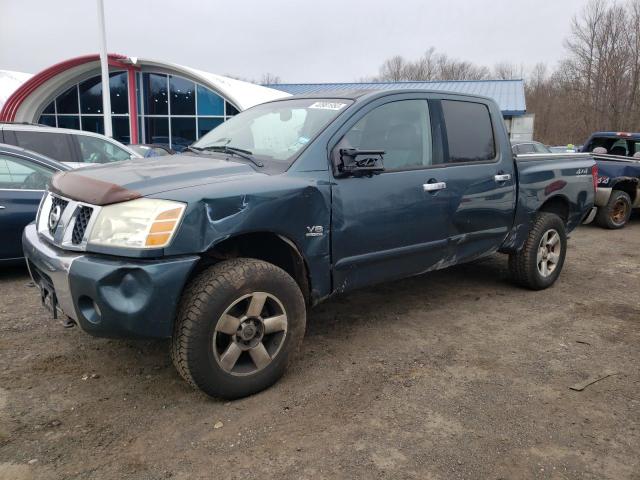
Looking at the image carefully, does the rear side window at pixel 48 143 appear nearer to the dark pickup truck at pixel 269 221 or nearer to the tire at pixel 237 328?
the dark pickup truck at pixel 269 221

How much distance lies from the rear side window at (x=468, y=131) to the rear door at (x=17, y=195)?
4131 mm

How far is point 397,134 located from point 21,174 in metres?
4.06

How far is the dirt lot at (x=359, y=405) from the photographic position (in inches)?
97.5

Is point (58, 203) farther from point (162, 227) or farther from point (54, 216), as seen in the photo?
point (162, 227)

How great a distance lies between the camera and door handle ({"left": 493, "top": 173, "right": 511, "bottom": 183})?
451 cm

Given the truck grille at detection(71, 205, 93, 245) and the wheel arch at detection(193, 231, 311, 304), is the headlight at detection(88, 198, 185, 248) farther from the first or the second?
the wheel arch at detection(193, 231, 311, 304)

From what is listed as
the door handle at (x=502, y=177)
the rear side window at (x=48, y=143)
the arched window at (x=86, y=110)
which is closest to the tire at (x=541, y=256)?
the door handle at (x=502, y=177)

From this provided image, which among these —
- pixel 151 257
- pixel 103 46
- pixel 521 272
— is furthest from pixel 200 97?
pixel 151 257

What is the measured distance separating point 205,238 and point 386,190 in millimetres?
1404

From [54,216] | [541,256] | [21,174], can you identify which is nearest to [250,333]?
[54,216]

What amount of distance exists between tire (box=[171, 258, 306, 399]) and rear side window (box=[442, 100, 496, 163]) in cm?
200

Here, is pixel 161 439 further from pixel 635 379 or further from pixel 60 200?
pixel 635 379

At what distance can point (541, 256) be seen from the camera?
526 centimetres

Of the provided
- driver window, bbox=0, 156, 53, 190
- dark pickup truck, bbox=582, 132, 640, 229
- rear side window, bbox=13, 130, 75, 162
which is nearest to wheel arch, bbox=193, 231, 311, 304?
driver window, bbox=0, 156, 53, 190
